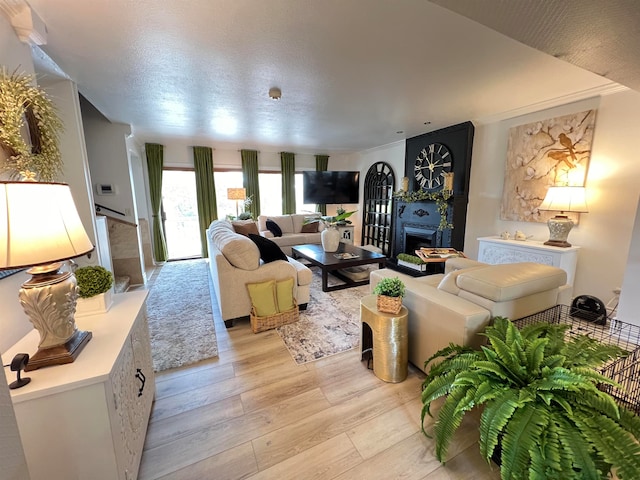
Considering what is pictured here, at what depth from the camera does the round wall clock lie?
14.2 ft

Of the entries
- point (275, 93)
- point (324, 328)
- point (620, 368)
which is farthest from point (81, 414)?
point (275, 93)

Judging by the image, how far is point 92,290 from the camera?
Result: 4.32 ft

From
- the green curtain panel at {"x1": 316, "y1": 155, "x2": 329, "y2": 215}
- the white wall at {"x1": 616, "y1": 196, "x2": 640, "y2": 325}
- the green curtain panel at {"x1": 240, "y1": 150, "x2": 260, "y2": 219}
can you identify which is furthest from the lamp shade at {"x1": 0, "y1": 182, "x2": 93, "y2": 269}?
the green curtain panel at {"x1": 316, "y1": 155, "x2": 329, "y2": 215}

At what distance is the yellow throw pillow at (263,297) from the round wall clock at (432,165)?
3.48m

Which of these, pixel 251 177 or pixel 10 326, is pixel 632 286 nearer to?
pixel 10 326

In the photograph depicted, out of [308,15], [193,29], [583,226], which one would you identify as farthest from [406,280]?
[583,226]

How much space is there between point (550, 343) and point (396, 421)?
964 mm

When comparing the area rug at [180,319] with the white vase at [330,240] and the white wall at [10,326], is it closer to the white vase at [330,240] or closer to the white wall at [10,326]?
the white wall at [10,326]

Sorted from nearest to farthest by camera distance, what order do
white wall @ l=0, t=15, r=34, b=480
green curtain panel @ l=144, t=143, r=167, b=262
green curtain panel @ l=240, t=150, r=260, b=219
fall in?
white wall @ l=0, t=15, r=34, b=480 → green curtain panel @ l=144, t=143, r=167, b=262 → green curtain panel @ l=240, t=150, r=260, b=219

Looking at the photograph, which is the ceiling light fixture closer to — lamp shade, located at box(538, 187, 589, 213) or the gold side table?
the gold side table

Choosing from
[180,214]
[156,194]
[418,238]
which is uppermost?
[156,194]

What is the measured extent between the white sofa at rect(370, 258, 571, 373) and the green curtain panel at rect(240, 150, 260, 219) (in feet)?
16.2

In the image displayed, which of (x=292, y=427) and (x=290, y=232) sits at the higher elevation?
(x=290, y=232)

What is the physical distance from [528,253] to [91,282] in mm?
4046
